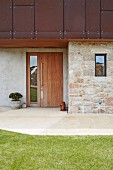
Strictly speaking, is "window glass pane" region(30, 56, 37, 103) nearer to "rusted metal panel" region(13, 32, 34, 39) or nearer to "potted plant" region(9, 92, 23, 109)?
"potted plant" region(9, 92, 23, 109)

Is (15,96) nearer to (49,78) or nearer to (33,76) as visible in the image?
(33,76)

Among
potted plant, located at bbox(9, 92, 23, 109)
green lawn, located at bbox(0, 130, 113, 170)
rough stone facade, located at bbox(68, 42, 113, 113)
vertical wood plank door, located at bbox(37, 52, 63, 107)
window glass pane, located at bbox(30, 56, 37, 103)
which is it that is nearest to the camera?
green lawn, located at bbox(0, 130, 113, 170)

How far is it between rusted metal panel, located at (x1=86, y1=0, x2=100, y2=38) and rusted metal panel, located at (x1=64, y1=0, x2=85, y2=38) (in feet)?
0.67

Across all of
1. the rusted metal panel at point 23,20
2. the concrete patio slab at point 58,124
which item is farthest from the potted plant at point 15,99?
the rusted metal panel at point 23,20

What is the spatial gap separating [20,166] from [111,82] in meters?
7.18

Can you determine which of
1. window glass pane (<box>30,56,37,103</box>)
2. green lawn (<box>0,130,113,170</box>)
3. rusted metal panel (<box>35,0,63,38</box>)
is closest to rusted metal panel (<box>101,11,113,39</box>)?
rusted metal panel (<box>35,0,63,38</box>)

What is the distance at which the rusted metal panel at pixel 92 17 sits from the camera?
36.6 feet

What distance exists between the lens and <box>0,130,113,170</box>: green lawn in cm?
516

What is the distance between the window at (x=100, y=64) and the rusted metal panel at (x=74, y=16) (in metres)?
1.23

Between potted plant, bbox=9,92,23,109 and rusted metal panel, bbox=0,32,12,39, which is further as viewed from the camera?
potted plant, bbox=9,92,23,109

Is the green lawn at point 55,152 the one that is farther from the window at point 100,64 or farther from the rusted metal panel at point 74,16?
the rusted metal panel at point 74,16

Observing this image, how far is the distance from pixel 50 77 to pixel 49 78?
0.07 meters

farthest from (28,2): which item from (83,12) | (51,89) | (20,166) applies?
(20,166)

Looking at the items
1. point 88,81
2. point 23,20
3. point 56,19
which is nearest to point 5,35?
point 23,20
